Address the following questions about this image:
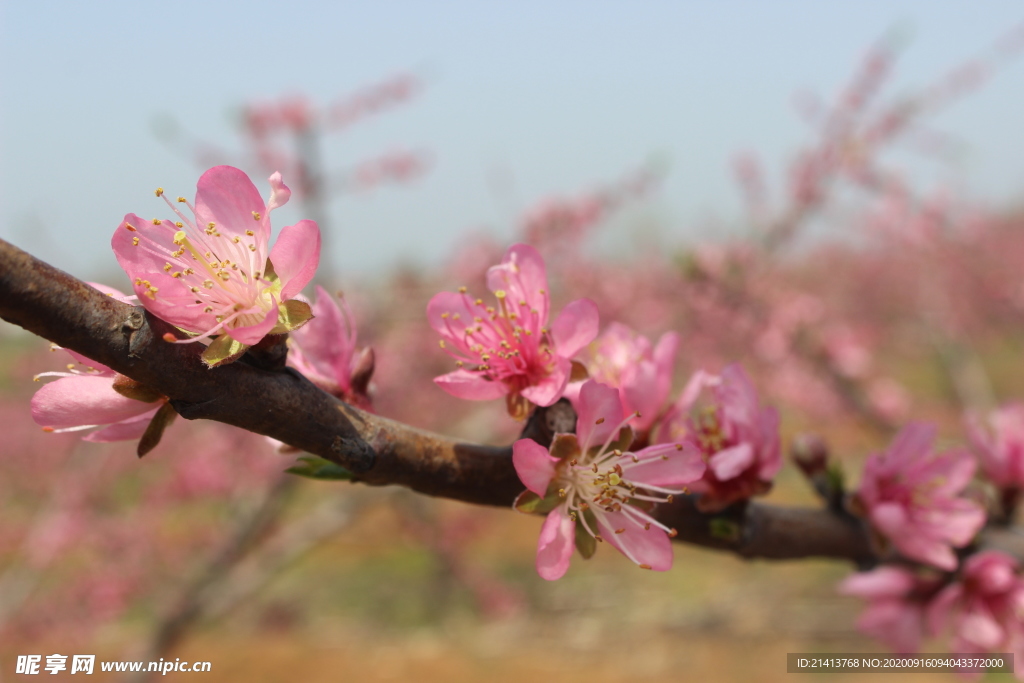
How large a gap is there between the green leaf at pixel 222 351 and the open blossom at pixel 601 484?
0.35 meters

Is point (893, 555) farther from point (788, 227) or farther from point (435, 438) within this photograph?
point (788, 227)

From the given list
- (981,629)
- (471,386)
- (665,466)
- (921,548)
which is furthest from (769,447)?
(981,629)

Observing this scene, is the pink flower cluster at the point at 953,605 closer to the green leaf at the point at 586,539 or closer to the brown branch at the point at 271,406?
the brown branch at the point at 271,406

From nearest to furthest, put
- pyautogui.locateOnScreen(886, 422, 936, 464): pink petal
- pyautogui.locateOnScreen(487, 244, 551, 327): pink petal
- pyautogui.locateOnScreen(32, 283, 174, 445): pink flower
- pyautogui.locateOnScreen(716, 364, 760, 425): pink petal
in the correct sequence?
pyautogui.locateOnScreen(32, 283, 174, 445): pink flower, pyautogui.locateOnScreen(487, 244, 551, 327): pink petal, pyautogui.locateOnScreen(716, 364, 760, 425): pink petal, pyautogui.locateOnScreen(886, 422, 936, 464): pink petal

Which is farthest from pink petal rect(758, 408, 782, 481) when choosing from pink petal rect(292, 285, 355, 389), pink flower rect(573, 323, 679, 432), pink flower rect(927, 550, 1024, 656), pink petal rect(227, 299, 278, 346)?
pink petal rect(227, 299, 278, 346)

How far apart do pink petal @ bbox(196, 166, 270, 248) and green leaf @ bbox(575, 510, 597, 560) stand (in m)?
0.56

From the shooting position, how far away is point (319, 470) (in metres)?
0.82

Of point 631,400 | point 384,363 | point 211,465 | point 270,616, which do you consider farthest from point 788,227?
point 270,616

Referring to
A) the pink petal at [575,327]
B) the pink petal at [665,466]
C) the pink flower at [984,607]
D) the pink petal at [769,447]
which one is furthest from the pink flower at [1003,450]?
the pink petal at [575,327]

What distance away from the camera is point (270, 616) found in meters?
7.36

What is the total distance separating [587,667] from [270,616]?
12.7ft

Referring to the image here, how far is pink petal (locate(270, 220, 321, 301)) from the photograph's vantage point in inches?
28.8

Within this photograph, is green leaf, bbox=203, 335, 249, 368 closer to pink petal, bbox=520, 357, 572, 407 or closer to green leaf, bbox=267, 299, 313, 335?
green leaf, bbox=267, 299, 313, 335

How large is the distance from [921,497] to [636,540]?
67cm
